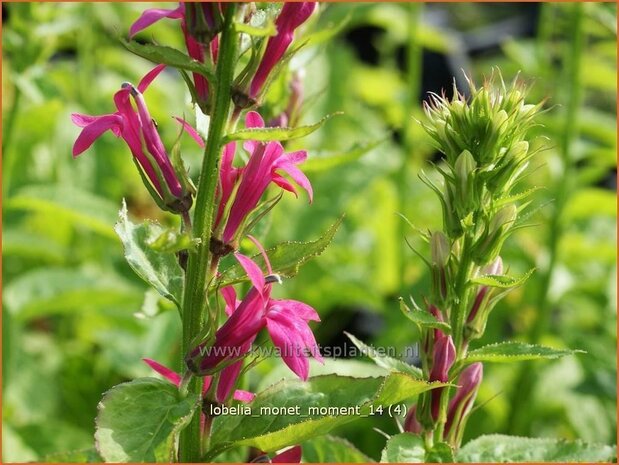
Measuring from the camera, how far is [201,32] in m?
0.94

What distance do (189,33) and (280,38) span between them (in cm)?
11

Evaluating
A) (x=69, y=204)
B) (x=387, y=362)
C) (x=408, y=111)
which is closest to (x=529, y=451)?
(x=387, y=362)

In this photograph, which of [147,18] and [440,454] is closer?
[147,18]

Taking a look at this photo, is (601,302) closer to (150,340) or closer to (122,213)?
(150,340)

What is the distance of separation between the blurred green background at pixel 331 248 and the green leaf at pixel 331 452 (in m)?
0.62

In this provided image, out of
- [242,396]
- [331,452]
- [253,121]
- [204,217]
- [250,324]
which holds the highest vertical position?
[253,121]

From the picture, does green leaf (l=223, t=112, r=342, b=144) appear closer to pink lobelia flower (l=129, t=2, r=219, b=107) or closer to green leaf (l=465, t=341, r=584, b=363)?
pink lobelia flower (l=129, t=2, r=219, b=107)

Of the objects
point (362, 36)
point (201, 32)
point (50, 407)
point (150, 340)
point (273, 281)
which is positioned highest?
point (362, 36)

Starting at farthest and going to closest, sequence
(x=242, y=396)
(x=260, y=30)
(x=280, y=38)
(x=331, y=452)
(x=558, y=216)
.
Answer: (x=558, y=216) < (x=331, y=452) < (x=242, y=396) < (x=280, y=38) < (x=260, y=30)

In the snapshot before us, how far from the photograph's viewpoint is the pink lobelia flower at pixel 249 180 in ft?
3.36

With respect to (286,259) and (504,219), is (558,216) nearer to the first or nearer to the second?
(504,219)

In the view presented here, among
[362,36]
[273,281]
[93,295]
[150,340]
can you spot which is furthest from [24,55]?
[362,36]

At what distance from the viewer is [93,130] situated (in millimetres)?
1000

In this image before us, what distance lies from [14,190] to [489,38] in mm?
3349
